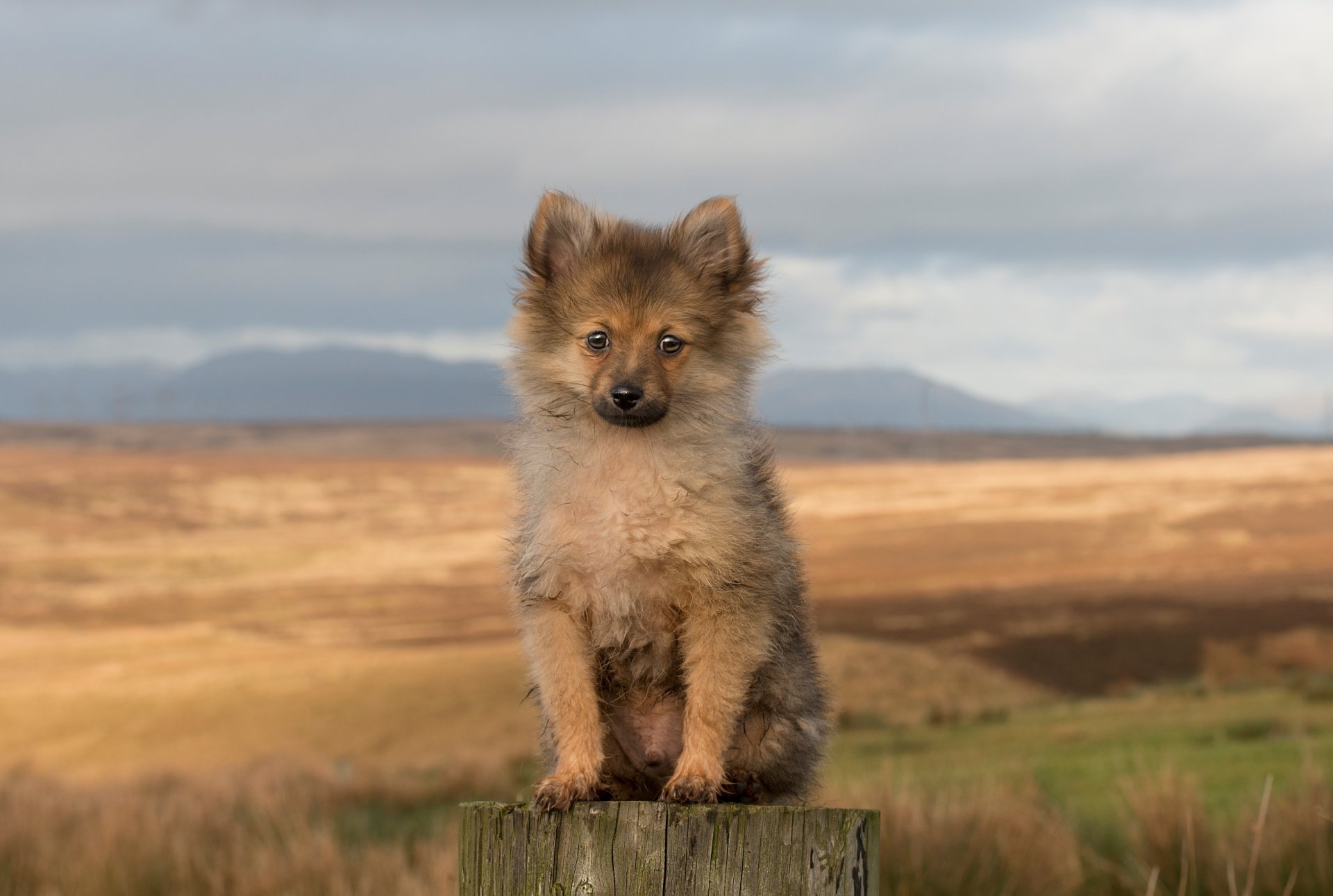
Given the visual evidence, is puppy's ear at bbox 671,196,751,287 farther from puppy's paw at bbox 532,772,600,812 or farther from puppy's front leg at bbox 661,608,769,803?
puppy's paw at bbox 532,772,600,812

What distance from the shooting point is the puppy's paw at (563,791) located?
4262 millimetres

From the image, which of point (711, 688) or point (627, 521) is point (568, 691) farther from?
point (627, 521)

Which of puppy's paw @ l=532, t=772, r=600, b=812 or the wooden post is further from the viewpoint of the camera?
puppy's paw @ l=532, t=772, r=600, b=812

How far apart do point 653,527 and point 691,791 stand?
2.69 feet

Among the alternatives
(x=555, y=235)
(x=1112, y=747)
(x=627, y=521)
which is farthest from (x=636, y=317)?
(x=1112, y=747)

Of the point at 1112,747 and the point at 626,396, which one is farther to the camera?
the point at 1112,747

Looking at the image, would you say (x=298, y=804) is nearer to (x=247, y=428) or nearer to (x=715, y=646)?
(x=715, y=646)

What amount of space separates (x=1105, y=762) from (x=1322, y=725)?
13.0ft

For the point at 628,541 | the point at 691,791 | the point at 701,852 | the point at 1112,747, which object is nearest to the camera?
the point at 701,852

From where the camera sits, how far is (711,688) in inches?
171

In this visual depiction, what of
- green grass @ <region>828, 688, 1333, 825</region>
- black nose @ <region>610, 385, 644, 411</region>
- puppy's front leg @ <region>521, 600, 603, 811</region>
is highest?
black nose @ <region>610, 385, 644, 411</region>

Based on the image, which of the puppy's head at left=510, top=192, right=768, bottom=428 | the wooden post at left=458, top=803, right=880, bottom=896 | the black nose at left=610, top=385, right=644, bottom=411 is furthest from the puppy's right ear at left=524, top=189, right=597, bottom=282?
the wooden post at left=458, top=803, right=880, bottom=896

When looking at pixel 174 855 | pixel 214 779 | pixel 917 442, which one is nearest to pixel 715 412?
pixel 174 855

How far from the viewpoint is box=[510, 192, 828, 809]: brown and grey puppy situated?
Result: 439 cm
